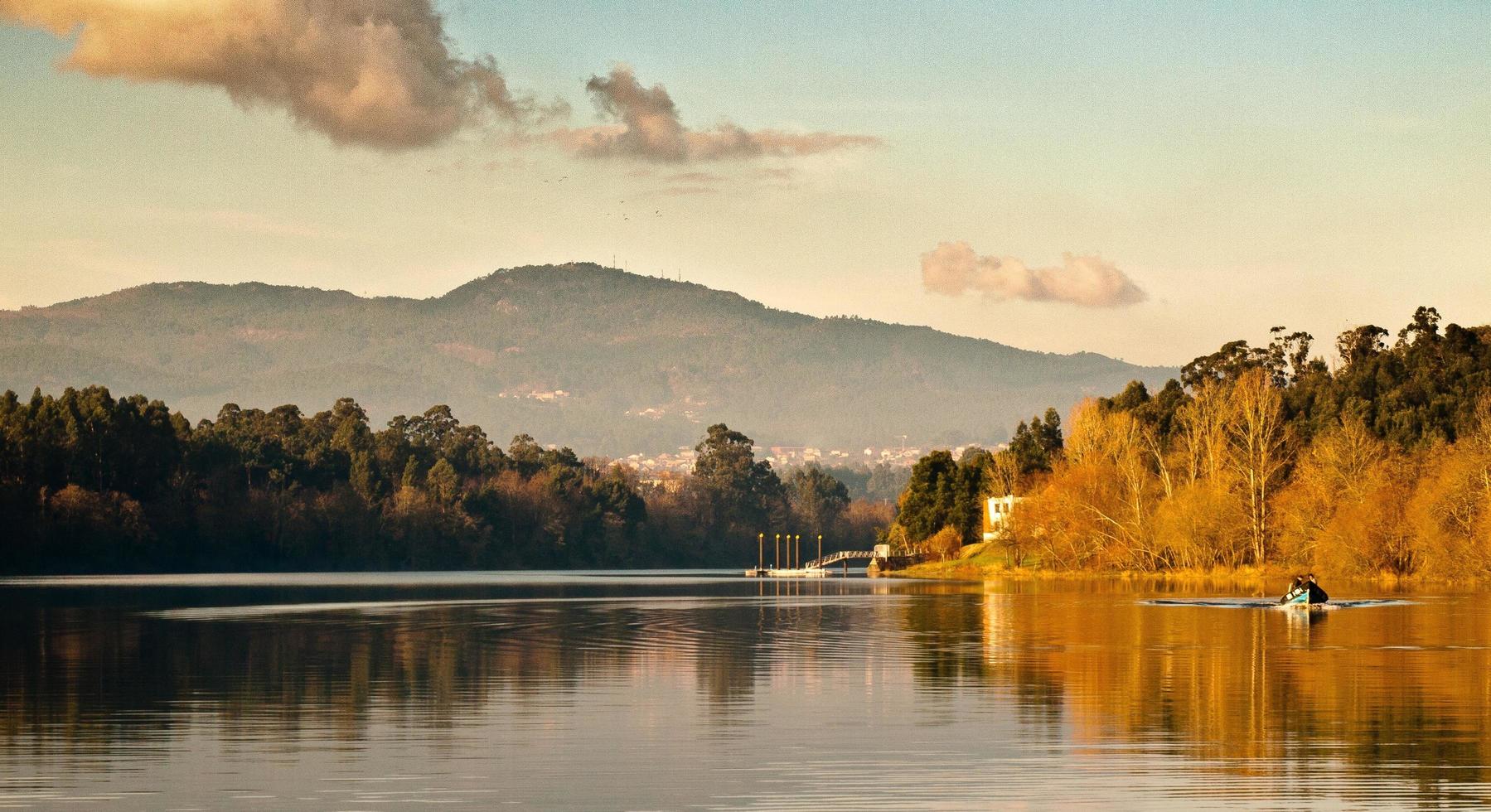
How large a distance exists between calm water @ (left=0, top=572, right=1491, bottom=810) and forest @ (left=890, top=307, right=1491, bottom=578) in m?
36.0

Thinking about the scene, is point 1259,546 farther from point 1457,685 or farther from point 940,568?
point 1457,685

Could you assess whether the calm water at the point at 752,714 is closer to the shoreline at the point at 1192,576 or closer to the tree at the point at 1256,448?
the shoreline at the point at 1192,576

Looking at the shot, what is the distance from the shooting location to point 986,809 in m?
19.4

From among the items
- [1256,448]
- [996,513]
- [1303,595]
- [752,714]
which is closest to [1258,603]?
[1303,595]

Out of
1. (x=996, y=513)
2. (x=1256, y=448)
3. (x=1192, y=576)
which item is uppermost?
(x=1256, y=448)

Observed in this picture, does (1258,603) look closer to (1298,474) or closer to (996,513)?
(1298,474)

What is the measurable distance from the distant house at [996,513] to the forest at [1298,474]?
7832 mm

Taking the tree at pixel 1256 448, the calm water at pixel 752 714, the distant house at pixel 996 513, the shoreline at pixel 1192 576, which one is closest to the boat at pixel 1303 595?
the calm water at pixel 752 714

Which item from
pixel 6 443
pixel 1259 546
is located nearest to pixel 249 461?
pixel 6 443

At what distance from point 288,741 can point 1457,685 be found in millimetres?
21233

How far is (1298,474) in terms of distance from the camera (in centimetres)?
10862

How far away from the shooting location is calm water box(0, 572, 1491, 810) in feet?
68.7

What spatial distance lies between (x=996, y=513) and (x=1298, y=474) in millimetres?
53472

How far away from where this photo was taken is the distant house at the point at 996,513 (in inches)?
5733
